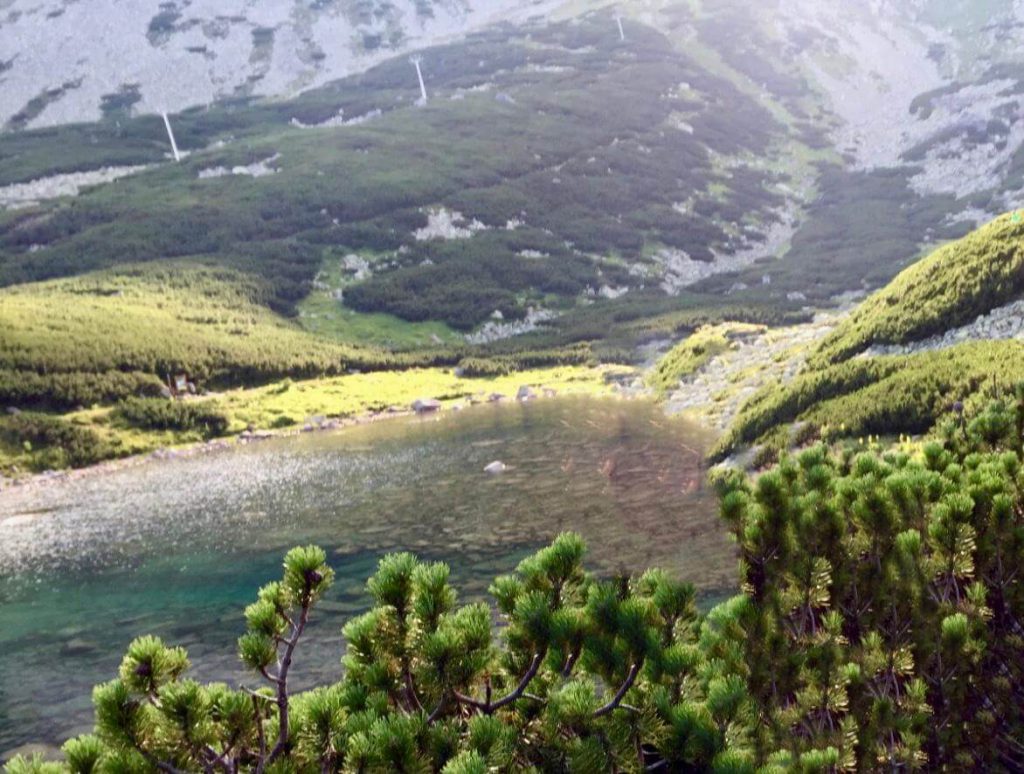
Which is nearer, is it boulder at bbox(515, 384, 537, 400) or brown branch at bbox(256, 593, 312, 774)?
brown branch at bbox(256, 593, 312, 774)

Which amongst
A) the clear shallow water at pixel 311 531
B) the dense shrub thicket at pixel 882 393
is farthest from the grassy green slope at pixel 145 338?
the dense shrub thicket at pixel 882 393

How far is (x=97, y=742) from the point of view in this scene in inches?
202

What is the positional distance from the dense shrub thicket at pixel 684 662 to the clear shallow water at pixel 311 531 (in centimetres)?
1269

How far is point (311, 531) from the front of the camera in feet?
122

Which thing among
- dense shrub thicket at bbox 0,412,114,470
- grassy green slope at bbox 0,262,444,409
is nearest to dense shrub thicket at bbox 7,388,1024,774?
dense shrub thicket at bbox 0,412,114,470

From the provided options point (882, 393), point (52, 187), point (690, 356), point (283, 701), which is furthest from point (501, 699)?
point (52, 187)

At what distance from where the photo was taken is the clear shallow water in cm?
2414

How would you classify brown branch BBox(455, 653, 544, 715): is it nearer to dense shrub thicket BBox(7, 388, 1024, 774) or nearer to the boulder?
dense shrub thicket BBox(7, 388, 1024, 774)

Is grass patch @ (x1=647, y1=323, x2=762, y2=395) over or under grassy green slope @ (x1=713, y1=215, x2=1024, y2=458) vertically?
under

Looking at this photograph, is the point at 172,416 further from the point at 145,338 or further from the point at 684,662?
the point at 684,662

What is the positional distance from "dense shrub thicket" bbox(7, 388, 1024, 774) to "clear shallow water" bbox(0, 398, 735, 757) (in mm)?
12693

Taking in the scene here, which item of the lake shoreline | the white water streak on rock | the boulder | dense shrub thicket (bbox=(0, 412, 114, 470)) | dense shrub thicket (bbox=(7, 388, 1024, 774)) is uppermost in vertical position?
the white water streak on rock

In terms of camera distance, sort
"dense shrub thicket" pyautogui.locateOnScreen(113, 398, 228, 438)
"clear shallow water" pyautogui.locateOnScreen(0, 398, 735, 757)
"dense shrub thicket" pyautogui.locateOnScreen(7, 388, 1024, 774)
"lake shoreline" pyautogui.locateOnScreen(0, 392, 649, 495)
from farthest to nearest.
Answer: "dense shrub thicket" pyautogui.locateOnScreen(113, 398, 228, 438) → "lake shoreline" pyautogui.locateOnScreen(0, 392, 649, 495) → "clear shallow water" pyautogui.locateOnScreen(0, 398, 735, 757) → "dense shrub thicket" pyautogui.locateOnScreen(7, 388, 1024, 774)

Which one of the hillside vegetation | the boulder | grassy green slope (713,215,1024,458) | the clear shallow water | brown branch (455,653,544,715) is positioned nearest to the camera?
brown branch (455,653,544,715)
